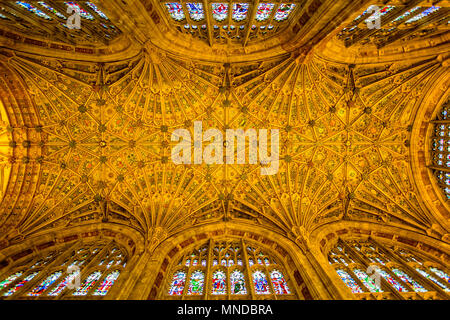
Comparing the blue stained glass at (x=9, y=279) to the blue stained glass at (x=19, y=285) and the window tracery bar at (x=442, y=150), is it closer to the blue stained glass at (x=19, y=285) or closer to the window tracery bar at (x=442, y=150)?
the blue stained glass at (x=19, y=285)

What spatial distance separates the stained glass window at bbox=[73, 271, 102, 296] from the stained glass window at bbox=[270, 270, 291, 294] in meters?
7.41

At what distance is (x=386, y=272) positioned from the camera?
10562 millimetres

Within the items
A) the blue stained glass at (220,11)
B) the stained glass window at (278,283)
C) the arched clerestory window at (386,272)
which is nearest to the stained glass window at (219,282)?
the stained glass window at (278,283)

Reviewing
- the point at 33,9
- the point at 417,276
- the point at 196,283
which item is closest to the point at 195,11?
the point at 33,9

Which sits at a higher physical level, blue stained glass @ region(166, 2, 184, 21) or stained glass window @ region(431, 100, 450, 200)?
blue stained glass @ region(166, 2, 184, 21)

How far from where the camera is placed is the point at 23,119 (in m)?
13.5

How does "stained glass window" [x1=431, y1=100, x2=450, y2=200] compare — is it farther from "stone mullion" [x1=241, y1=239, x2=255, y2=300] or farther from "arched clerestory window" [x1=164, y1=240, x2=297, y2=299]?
"stone mullion" [x1=241, y1=239, x2=255, y2=300]

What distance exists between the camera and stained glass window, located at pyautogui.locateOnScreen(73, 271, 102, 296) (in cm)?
934

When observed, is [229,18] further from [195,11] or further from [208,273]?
[208,273]

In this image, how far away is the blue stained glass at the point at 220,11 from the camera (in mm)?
10016

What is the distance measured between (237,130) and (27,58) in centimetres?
1122

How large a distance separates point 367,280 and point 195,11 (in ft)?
44.1

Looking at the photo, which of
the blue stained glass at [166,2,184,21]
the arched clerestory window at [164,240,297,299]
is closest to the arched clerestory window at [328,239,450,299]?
the arched clerestory window at [164,240,297,299]

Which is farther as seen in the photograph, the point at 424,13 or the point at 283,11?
the point at 283,11
